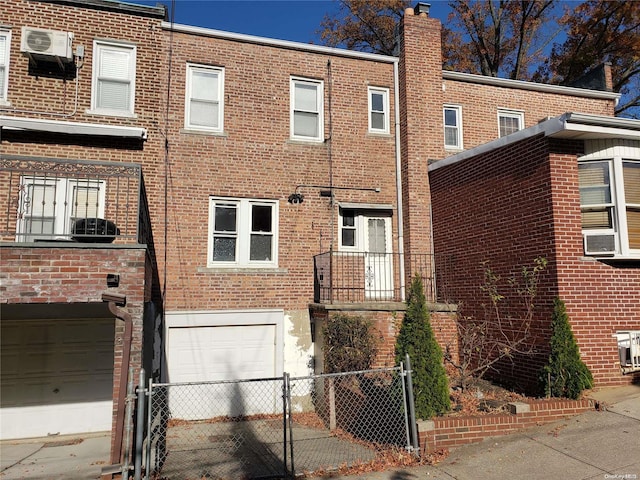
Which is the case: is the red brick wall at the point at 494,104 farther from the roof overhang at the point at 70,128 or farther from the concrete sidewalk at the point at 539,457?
the roof overhang at the point at 70,128

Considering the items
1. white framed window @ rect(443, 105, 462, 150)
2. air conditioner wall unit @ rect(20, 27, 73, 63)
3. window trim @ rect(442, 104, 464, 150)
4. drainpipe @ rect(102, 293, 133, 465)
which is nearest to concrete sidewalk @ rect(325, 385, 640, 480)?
drainpipe @ rect(102, 293, 133, 465)

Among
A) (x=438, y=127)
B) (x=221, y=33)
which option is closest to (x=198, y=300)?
(x=221, y=33)

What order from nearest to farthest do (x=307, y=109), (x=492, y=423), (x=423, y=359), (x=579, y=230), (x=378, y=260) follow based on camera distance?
(x=492, y=423)
(x=423, y=359)
(x=579, y=230)
(x=378, y=260)
(x=307, y=109)

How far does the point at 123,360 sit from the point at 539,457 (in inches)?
213

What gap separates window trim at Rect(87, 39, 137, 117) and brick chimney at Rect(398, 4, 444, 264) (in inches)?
247

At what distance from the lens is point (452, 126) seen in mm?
12141

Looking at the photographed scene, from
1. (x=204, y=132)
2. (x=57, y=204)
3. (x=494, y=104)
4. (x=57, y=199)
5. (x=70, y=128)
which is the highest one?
(x=494, y=104)

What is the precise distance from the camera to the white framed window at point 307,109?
11.0m

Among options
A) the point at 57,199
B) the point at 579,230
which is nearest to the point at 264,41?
the point at 57,199

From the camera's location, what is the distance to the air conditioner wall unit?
8898mm

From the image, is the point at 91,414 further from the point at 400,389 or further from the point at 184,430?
the point at 400,389

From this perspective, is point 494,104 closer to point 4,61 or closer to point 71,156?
point 71,156

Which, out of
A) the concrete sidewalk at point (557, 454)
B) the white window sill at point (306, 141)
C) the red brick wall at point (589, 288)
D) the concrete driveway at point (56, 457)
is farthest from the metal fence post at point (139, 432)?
the white window sill at point (306, 141)

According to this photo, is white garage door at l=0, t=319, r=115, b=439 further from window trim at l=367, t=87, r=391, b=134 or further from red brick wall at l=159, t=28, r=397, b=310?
window trim at l=367, t=87, r=391, b=134
